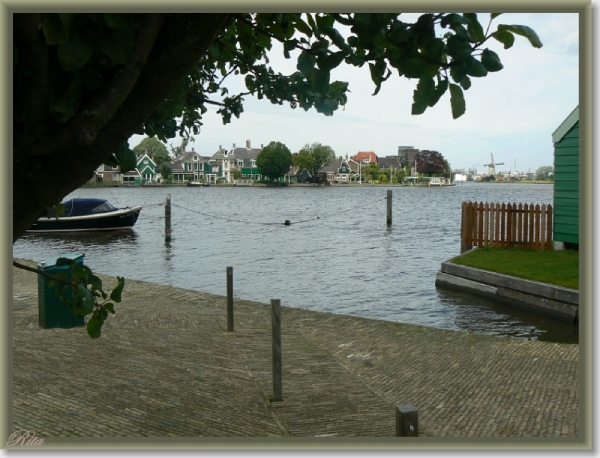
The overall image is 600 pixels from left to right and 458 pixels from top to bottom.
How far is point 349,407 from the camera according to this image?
242 inches

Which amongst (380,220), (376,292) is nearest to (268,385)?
(376,292)

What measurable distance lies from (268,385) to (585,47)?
187 inches

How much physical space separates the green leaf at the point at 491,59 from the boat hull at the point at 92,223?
36534 mm

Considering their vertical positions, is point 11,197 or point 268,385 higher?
point 11,197

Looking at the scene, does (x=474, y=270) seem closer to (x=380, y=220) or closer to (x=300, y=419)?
(x=300, y=419)

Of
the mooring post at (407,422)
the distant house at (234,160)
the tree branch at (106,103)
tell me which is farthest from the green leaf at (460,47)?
the distant house at (234,160)

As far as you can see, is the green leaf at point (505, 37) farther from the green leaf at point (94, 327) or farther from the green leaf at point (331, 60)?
the green leaf at point (94, 327)

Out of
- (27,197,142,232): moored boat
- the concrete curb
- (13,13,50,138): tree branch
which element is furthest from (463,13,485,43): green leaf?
(27,197,142,232): moored boat

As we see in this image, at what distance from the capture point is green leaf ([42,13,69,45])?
224 cm

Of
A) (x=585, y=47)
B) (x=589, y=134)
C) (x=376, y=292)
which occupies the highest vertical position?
(x=585, y=47)

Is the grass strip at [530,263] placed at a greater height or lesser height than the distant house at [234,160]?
lesser

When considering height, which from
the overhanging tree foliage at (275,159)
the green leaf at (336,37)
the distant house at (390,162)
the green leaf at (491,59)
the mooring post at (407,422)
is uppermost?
the overhanging tree foliage at (275,159)

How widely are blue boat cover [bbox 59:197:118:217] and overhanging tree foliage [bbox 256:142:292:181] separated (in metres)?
17.0

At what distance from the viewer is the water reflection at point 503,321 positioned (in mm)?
11805
